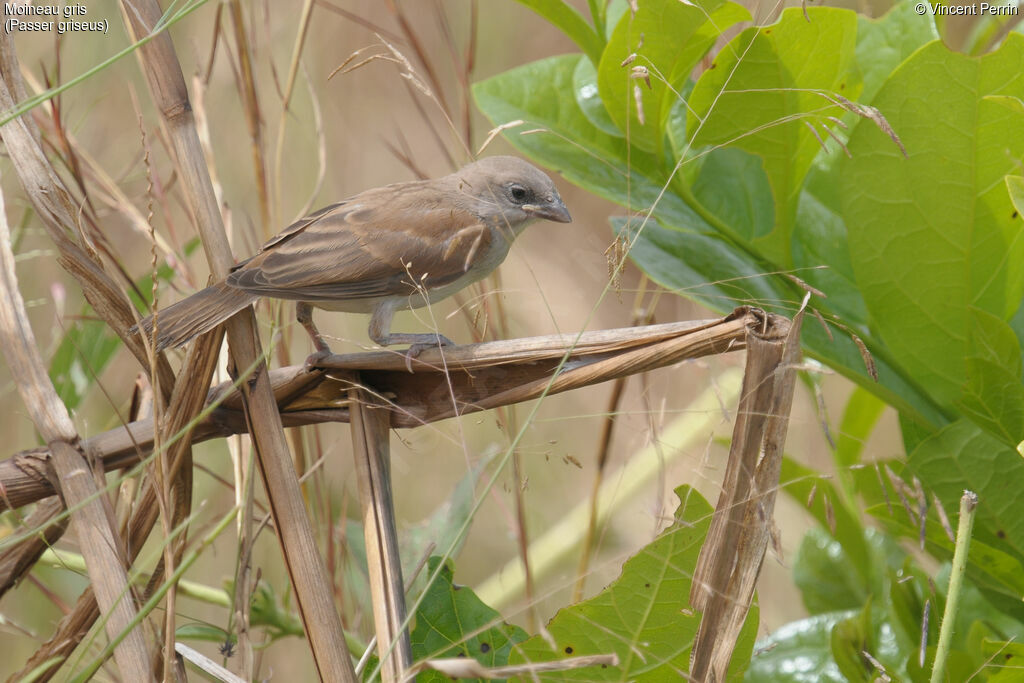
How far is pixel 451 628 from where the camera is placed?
1884 millimetres

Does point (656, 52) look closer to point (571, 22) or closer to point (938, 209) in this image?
point (571, 22)

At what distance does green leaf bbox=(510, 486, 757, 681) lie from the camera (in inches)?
64.3

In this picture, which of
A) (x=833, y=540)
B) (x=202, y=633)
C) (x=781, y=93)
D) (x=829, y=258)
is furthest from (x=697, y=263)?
(x=202, y=633)

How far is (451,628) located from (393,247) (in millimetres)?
1402

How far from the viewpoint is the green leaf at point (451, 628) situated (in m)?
1.88

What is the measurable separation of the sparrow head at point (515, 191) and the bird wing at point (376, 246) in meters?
0.18

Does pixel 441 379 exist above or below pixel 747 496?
above

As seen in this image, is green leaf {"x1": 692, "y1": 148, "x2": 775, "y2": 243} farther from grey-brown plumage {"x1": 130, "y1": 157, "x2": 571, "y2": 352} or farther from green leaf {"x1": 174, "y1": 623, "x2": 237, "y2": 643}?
green leaf {"x1": 174, "y1": 623, "x2": 237, "y2": 643}

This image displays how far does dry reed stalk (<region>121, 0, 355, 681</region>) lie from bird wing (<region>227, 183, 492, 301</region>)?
2.29 feet

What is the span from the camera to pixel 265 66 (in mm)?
4812

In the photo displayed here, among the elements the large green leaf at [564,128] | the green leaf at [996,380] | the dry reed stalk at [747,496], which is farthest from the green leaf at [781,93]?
the dry reed stalk at [747,496]

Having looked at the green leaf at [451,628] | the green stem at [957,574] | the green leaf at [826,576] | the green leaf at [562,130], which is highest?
the green leaf at [562,130]

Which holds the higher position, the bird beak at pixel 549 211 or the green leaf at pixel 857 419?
the bird beak at pixel 549 211

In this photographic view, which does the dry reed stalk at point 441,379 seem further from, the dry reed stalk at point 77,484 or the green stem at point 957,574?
the green stem at point 957,574
